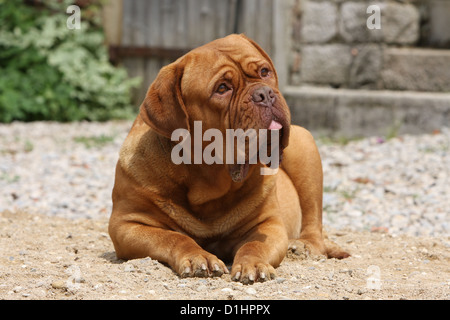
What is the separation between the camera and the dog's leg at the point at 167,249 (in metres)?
3.37

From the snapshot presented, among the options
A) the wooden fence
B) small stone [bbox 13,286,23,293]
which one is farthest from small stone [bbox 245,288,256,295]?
Result: the wooden fence

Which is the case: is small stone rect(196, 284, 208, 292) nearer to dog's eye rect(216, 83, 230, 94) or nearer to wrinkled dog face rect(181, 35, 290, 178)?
wrinkled dog face rect(181, 35, 290, 178)

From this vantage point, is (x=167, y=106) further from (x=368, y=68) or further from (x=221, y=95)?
(x=368, y=68)

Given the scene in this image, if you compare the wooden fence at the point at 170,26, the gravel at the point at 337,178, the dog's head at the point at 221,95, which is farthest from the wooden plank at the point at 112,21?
the dog's head at the point at 221,95

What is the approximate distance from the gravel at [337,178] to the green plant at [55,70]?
0.85m

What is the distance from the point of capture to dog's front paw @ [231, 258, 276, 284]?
327cm

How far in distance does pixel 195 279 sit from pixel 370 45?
6325mm

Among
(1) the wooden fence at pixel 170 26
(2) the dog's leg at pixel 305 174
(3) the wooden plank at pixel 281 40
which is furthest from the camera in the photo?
(1) the wooden fence at pixel 170 26

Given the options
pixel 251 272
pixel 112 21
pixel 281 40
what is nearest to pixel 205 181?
pixel 251 272

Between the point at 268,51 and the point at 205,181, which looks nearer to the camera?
the point at 205,181

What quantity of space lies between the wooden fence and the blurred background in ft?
0.05

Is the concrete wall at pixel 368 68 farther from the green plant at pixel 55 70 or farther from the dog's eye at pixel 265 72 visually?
the dog's eye at pixel 265 72

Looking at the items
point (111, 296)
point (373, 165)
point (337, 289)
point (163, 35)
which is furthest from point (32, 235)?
point (163, 35)

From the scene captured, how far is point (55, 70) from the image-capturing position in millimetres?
10617
